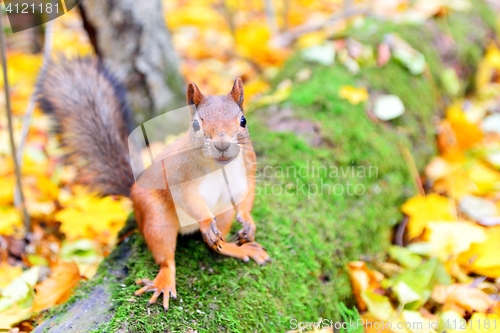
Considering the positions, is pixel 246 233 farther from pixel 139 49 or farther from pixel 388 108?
pixel 139 49

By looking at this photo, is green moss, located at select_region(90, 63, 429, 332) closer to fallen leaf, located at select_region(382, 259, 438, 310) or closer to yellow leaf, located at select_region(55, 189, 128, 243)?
fallen leaf, located at select_region(382, 259, 438, 310)

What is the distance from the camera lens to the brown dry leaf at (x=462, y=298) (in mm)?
1743

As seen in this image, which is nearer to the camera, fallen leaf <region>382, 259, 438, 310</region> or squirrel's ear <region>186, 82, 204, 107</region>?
squirrel's ear <region>186, 82, 204, 107</region>

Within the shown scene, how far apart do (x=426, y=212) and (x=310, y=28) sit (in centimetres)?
298

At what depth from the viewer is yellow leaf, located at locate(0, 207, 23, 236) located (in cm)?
234

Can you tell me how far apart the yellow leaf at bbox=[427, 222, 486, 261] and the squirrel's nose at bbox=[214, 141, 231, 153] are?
1088mm

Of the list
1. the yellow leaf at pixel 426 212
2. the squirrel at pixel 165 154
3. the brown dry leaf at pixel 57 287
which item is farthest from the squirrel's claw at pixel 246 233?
the yellow leaf at pixel 426 212

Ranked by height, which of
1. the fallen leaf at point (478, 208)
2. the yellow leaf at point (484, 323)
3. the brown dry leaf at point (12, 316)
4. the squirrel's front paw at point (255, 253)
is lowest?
the yellow leaf at point (484, 323)

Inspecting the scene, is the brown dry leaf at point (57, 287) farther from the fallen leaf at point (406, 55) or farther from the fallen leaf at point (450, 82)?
the fallen leaf at point (450, 82)

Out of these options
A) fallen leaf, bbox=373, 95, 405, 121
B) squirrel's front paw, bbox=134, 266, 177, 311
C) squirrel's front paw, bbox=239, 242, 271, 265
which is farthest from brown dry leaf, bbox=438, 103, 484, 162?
squirrel's front paw, bbox=134, 266, 177, 311

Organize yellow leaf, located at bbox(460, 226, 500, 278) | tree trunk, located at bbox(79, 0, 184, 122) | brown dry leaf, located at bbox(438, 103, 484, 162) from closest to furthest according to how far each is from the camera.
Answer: yellow leaf, located at bbox(460, 226, 500, 278), brown dry leaf, located at bbox(438, 103, 484, 162), tree trunk, located at bbox(79, 0, 184, 122)

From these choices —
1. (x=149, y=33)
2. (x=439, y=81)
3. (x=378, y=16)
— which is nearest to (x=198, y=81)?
(x=149, y=33)

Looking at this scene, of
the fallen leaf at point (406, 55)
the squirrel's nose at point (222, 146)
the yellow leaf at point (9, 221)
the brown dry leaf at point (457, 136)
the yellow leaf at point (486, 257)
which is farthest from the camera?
the fallen leaf at point (406, 55)

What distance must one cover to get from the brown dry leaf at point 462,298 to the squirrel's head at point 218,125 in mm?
997
